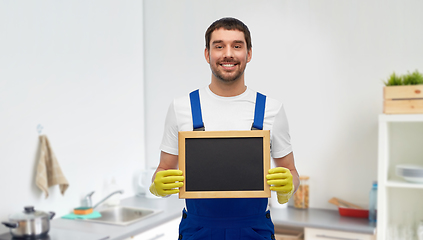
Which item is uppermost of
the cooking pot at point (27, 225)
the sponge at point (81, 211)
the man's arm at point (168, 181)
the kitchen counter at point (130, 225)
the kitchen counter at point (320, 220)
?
the man's arm at point (168, 181)

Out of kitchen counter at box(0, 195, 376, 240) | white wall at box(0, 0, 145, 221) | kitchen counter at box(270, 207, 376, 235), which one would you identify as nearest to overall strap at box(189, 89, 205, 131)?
kitchen counter at box(0, 195, 376, 240)

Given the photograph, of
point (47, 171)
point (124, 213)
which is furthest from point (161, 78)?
point (47, 171)

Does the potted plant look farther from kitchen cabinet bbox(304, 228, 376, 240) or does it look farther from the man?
the man

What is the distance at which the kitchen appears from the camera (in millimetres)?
2443

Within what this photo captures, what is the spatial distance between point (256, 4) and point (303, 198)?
158cm

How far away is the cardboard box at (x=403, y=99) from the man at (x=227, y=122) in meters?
1.26

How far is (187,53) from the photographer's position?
3.44 m

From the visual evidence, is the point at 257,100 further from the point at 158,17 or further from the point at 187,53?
the point at 158,17

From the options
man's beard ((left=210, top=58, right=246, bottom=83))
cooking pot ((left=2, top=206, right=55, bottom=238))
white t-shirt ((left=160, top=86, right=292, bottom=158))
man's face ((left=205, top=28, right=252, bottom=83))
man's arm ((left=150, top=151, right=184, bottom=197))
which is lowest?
cooking pot ((left=2, top=206, right=55, bottom=238))

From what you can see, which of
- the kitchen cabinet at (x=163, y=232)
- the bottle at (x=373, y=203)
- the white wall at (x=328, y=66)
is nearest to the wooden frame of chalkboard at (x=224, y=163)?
the kitchen cabinet at (x=163, y=232)

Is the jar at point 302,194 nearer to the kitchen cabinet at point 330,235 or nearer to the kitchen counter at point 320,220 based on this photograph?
the kitchen counter at point 320,220

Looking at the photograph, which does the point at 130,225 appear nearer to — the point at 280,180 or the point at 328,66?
the point at 280,180

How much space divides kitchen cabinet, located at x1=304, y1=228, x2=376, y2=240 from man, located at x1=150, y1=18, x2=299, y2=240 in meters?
1.24

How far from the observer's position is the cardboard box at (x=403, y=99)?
2414 millimetres
